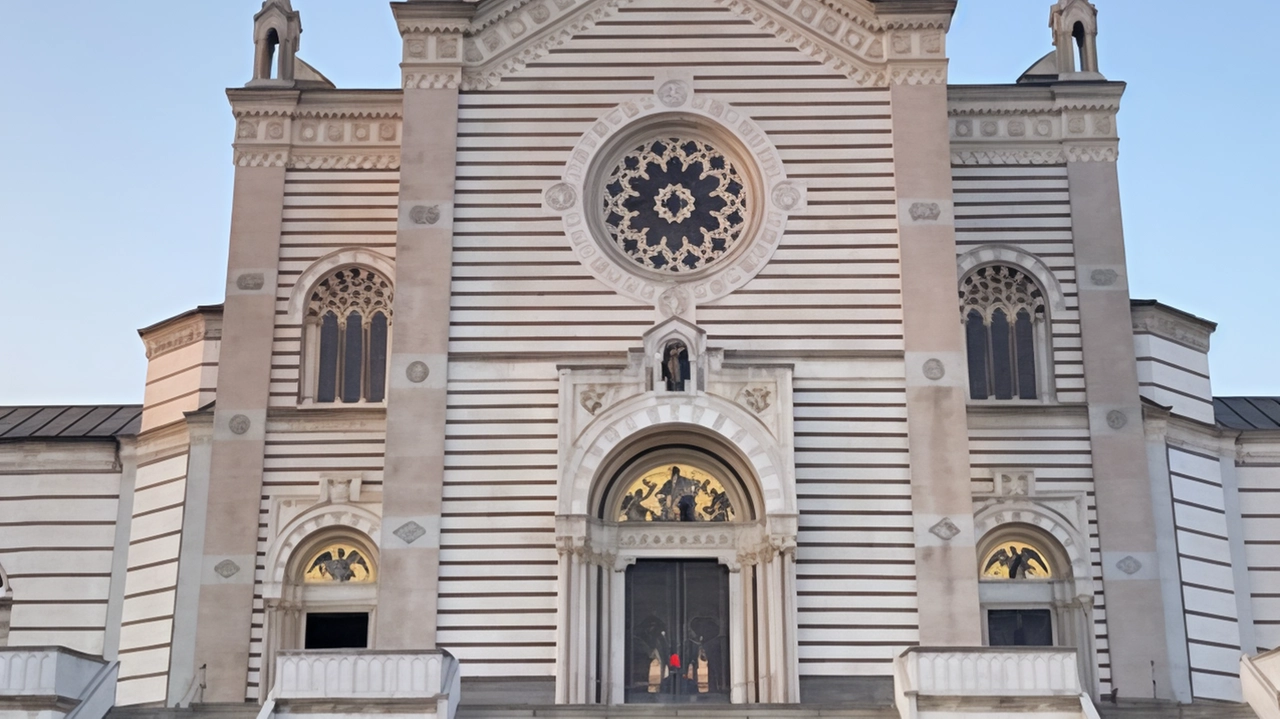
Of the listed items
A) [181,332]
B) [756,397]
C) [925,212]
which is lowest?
[756,397]

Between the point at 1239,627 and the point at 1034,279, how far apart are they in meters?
7.70

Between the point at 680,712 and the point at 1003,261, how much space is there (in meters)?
12.6

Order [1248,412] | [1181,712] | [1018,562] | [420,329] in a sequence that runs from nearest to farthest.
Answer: [1181,712] < [420,329] < [1018,562] < [1248,412]

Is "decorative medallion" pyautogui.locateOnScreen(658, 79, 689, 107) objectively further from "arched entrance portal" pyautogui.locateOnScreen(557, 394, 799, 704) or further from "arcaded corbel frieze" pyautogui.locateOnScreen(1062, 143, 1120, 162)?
"arcaded corbel frieze" pyautogui.locateOnScreen(1062, 143, 1120, 162)

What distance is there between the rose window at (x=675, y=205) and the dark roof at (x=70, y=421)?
37.5 feet

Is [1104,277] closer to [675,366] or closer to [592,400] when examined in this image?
[675,366]

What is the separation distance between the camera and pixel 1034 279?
33.1m

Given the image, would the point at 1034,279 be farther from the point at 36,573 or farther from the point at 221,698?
the point at 36,573

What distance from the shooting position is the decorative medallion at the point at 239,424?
31.8 metres

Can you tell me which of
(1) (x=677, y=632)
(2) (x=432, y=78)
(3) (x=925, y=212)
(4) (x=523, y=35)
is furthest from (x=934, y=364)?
(2) (x=432, y=78)

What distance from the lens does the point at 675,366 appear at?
1168 inches

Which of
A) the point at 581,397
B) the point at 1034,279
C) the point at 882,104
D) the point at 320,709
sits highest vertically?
the point at 882,104

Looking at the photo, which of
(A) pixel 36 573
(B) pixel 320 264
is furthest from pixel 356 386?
(A) pixel 36 573

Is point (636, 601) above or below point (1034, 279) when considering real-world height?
below
